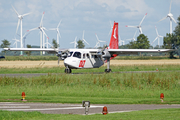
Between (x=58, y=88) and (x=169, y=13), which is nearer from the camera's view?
(x=58, y=88)

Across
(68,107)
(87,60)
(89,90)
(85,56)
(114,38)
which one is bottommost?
(68,107)

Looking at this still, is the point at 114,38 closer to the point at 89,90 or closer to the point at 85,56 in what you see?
the point at 85,56

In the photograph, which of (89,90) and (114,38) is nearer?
(89,90)

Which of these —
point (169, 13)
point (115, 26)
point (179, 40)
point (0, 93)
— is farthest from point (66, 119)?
point (169, 13)

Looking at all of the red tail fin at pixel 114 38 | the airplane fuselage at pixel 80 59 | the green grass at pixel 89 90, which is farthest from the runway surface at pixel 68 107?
the red tail fin at pixel 114 38

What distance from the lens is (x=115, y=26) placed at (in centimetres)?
4003

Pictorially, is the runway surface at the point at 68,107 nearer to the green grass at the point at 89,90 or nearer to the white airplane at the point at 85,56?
the green grass at the point at 89,90

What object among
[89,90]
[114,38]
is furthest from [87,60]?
[89,90]

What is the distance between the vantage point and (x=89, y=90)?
65.5 feet

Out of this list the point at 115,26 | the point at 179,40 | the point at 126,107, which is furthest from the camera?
the point at 179,40

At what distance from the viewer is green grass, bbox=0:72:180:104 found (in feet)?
53.8

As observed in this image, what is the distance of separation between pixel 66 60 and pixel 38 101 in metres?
16.0

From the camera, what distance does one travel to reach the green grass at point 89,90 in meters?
16.4

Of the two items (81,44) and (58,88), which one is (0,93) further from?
(81,44)
